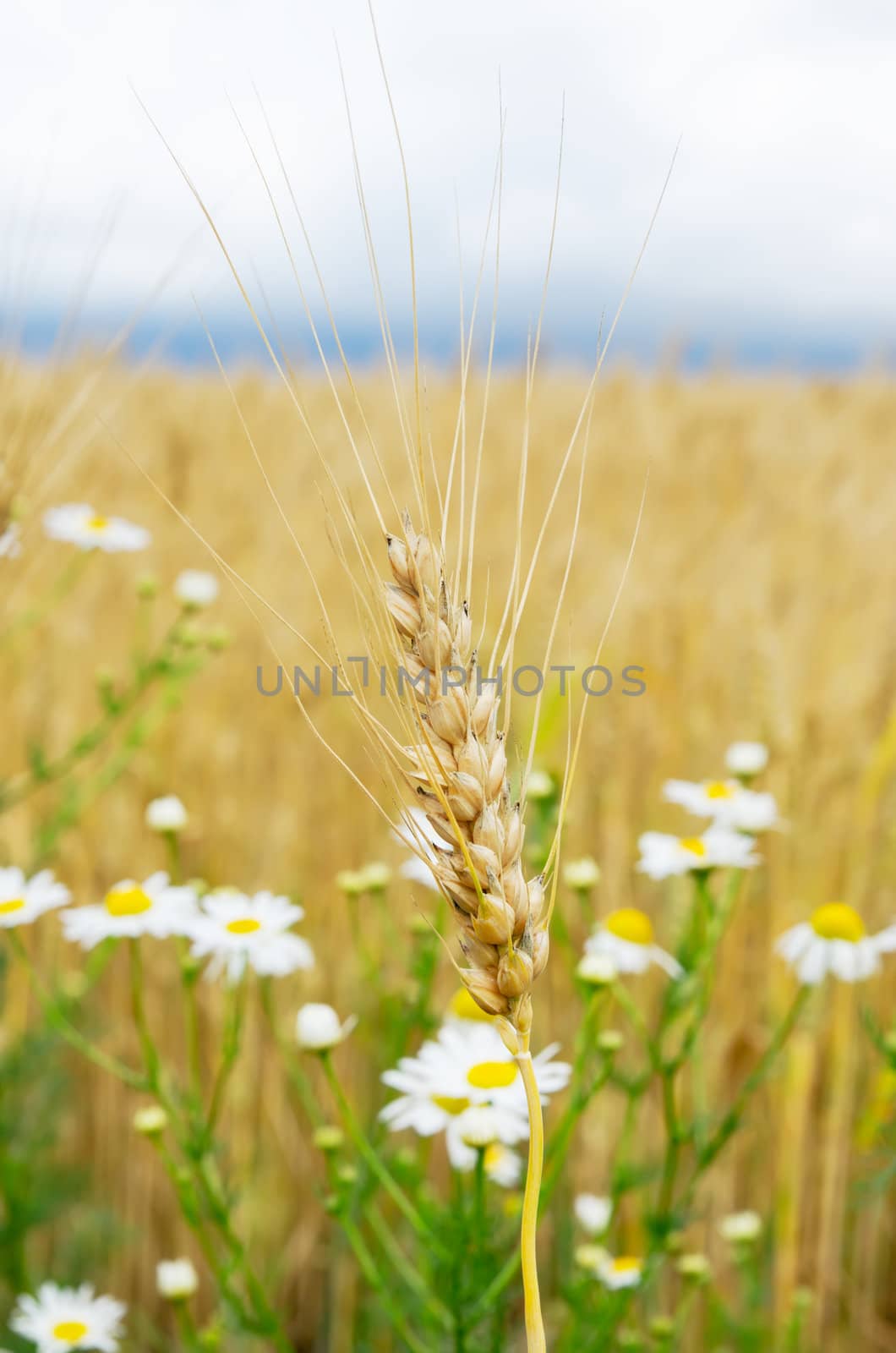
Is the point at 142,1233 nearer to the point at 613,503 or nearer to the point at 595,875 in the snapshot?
the point at 595,875

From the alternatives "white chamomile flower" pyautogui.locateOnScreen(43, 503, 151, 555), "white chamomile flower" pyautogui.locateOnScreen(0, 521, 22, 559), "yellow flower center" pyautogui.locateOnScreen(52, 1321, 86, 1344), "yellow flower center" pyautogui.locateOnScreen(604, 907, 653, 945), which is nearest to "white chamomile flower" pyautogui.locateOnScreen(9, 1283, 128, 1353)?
"yellow flower center" pyautogui.locateOnScreen(52, 1321, 86, 1344)

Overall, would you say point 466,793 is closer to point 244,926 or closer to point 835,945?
point 244,926

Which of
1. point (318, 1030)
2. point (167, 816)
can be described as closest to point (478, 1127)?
point (318, 1030)

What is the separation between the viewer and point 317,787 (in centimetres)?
190

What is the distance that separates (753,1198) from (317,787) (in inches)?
36.2

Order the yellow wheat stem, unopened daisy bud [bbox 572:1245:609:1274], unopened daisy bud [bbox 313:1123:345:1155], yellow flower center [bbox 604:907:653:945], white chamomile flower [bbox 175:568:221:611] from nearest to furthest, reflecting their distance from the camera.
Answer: the yellow wheat stem → unopened daisy bud [bbox 313:1123:345:1155] → unopened daisy bud [bbox 572:1245:609:1274] → yellow flower center [bbox 604:907:653:945] → white chamomile flower [bbox 175:568:221:611]

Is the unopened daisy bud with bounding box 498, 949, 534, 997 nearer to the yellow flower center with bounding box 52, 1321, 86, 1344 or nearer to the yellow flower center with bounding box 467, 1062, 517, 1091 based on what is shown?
the yellow flower center with bounding box 467, 1062, 517, 1091

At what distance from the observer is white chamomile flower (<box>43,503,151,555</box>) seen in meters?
1.60

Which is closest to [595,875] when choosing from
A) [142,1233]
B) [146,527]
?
[142,1233]

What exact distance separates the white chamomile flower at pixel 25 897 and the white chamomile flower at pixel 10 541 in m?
0.30

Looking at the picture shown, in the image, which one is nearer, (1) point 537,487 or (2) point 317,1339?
(2) point 317,1339

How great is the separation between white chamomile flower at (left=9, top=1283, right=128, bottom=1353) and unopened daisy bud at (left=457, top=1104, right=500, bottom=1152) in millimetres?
417

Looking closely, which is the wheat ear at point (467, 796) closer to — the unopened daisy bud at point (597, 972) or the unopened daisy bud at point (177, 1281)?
the unopened daisy bud at point (597, 972)

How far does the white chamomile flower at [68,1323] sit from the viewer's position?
0.95 metres
